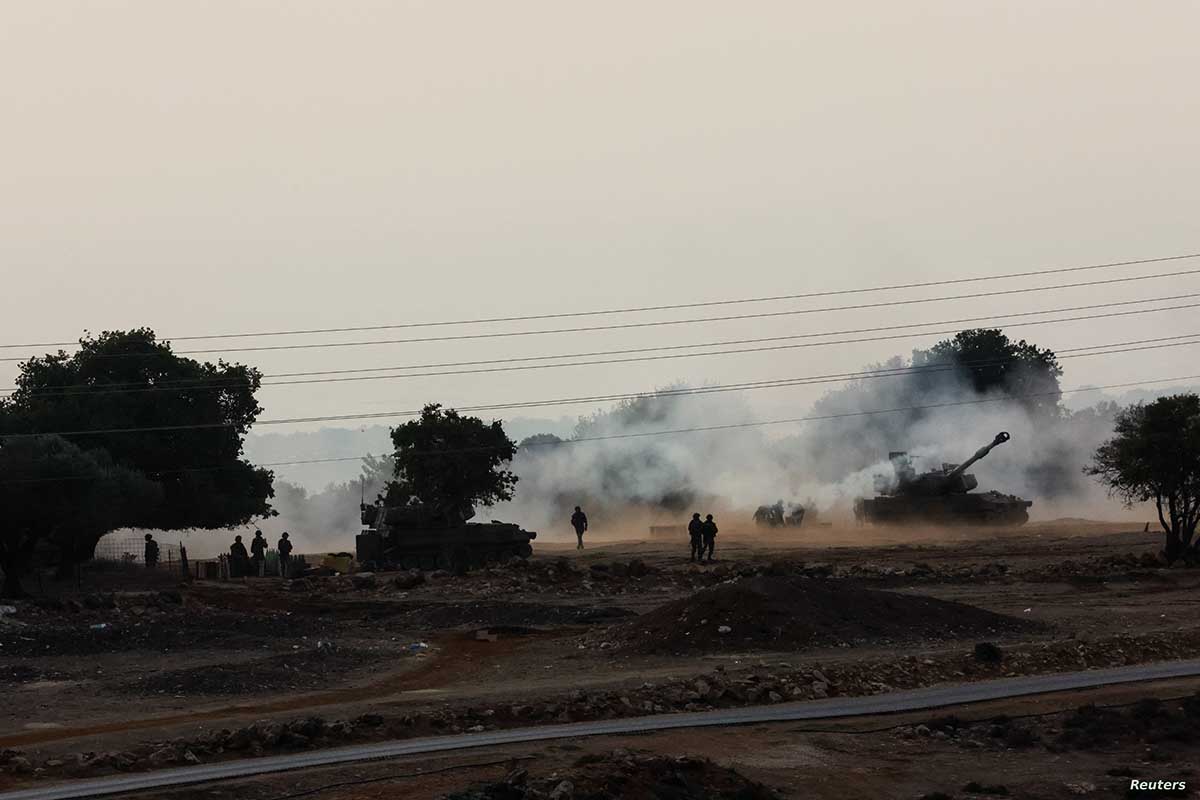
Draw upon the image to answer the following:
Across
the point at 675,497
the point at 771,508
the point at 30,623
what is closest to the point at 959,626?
the point at 30,623

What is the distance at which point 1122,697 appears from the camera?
22.5 metres

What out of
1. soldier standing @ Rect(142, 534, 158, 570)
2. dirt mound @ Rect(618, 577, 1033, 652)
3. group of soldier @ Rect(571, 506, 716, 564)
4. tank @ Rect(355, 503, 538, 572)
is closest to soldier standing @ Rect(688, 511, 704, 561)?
group of soldier @ Rect(571, 506, 716, 564)

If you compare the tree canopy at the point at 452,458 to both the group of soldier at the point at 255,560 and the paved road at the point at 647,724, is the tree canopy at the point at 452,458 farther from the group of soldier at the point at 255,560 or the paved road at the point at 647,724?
the paved road at the point at 647,724

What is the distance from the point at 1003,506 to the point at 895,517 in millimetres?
4927

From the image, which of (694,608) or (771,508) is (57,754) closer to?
(694,608)

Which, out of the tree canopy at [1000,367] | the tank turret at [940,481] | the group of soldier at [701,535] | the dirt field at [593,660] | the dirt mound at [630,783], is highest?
the tree canopy at [1000,367]

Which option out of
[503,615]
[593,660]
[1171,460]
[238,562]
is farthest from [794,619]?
[238,562]

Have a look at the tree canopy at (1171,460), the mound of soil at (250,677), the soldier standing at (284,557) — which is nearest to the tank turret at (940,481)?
the tree canopy at (1171,460)

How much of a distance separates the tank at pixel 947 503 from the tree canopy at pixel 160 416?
28.8 m

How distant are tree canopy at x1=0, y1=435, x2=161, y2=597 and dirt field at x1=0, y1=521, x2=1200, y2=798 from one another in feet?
21.9

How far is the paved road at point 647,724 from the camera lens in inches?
670

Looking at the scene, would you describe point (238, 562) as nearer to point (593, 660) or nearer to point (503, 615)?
point (503, 615)

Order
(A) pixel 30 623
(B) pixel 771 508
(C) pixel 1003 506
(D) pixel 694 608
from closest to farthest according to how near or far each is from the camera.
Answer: (D) pixel 694 608
(A) pixel 30 623
(C) pixel 1003 506
(B) pixel 771 508

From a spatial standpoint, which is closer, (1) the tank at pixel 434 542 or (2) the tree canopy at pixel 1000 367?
(1) the tank at pixel 434 542
